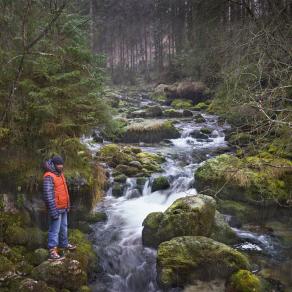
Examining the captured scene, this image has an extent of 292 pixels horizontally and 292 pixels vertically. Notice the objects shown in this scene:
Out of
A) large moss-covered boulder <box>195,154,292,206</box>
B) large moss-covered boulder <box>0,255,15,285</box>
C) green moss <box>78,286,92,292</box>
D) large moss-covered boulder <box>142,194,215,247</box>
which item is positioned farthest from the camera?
large moss-covered boulder <box>195,154,292,206</box>

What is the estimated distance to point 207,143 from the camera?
1811 cm

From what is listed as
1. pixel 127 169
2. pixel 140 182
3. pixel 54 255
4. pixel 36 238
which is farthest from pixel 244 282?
pixel 127 169

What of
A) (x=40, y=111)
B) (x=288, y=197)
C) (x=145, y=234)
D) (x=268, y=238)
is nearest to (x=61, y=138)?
(x=40, y=111)

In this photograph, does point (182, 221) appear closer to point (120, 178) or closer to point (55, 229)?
point (55, 229)

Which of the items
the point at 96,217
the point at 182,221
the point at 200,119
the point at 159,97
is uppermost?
the point at 159,97

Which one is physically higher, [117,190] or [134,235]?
[117,190]

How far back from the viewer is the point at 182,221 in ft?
29.4

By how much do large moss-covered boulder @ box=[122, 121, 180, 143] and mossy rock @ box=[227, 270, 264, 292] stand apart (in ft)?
36.3

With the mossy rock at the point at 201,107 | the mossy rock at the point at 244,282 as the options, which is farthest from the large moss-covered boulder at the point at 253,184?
the mossy rock at the point at 201,107

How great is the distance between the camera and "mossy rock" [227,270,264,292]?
7.38 meters

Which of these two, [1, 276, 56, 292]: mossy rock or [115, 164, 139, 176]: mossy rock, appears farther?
[115, 164, 139, 176]: mossy rock

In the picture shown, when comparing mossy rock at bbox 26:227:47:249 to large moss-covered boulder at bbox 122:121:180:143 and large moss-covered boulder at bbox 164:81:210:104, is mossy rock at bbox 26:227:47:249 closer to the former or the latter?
large moss-covered boulder at bbox 122:121:180:143

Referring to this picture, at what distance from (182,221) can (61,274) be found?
2.89 m

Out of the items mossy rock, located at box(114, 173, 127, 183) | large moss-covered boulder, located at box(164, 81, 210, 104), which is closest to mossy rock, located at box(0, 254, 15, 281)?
mossy rock, located at box(114, 173, 127, 183)
